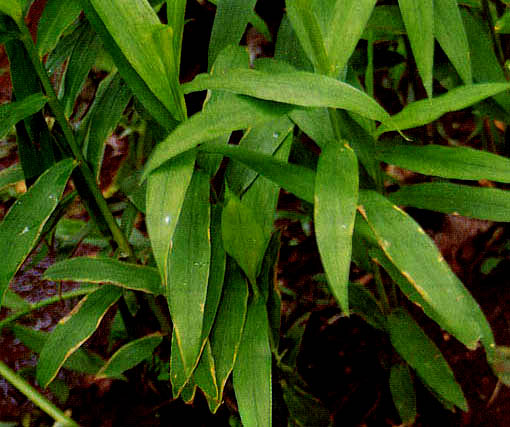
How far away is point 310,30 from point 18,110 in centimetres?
32

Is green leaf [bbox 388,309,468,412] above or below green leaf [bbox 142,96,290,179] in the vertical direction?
below

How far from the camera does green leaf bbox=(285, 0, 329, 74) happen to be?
1.62 ft

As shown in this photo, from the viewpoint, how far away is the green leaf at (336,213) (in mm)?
494

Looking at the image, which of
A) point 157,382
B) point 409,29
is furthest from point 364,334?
point 409,29

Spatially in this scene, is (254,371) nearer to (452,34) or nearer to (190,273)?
(190,273)

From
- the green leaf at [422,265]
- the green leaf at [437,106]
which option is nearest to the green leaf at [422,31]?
the green leaf at [437,106]

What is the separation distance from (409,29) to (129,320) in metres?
0.58

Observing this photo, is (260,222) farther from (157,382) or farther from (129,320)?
(157,382)

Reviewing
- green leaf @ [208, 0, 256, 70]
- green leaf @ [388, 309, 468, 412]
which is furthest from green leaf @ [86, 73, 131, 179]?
green leaf @ [388, 309, 468, 412]

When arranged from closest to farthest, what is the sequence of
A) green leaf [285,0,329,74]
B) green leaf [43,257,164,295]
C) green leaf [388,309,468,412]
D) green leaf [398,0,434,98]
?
green leaf [285,0,329,74] → green leaf [398,0,434,98] → green leaf [43,257,164,295] → green leaf [388,309,468,412]

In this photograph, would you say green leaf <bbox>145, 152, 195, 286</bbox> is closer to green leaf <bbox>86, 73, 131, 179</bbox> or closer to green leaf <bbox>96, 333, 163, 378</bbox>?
green leaf <bbox>86, 73, 131, 179</bbox>

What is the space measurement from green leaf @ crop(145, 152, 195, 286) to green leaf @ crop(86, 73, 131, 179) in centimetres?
20

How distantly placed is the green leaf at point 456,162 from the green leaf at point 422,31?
64 mm

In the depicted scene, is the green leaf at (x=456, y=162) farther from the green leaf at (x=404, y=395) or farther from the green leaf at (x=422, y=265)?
the green leaf at (x=404, y=395)
